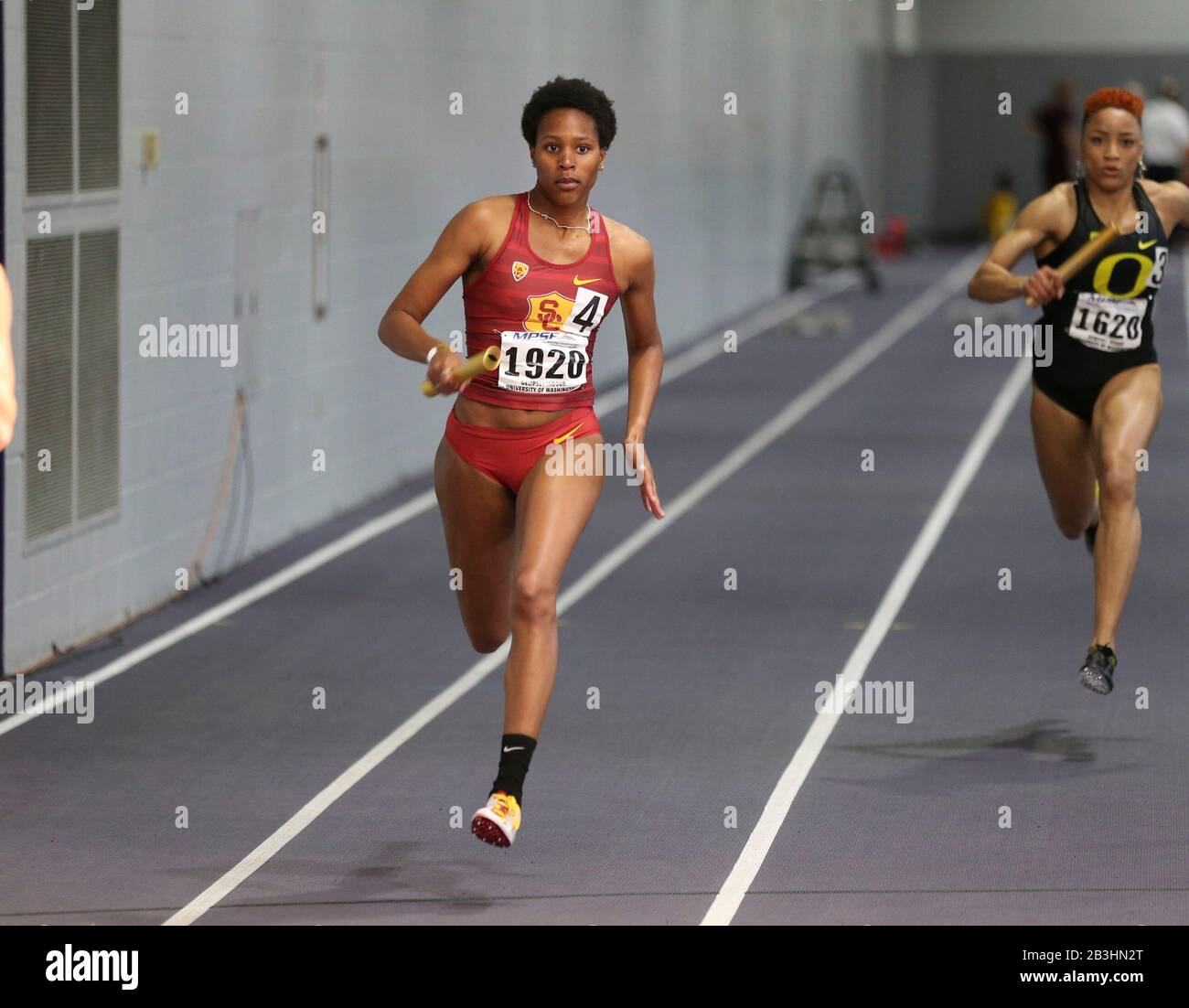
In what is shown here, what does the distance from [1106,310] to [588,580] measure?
356cm

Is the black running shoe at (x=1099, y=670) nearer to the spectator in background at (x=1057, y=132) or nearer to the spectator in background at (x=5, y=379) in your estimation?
the spectator in background at (x=5, y=379)

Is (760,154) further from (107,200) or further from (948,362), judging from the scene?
(107,200)

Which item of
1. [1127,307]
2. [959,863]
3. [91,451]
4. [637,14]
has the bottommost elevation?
[959,863]

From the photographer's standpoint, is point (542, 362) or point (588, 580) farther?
point (588, 580)

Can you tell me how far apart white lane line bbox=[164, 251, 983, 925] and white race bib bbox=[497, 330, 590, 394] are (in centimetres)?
141

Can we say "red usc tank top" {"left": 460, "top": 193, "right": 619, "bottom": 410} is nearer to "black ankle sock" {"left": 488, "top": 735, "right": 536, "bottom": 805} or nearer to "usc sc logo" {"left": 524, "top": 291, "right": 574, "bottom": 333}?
"usc sc logo" {"left": 524, "top": 291, "right": 574, "bottom": 333}

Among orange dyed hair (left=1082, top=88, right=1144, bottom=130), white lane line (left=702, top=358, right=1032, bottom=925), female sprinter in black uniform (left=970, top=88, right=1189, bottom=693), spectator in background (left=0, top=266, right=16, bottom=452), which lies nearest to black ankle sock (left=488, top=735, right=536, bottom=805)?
white lane line (left=702, top=358, right=1032, bottom=925)

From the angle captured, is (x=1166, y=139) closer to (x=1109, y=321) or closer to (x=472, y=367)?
(x=1109, y=321)

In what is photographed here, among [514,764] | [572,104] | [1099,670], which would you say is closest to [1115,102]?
[1099,670]

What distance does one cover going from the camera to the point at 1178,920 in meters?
5.34

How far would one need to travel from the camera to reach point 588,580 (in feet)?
34.3

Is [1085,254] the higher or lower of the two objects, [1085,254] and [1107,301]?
the higher

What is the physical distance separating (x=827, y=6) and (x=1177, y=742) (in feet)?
75.6
